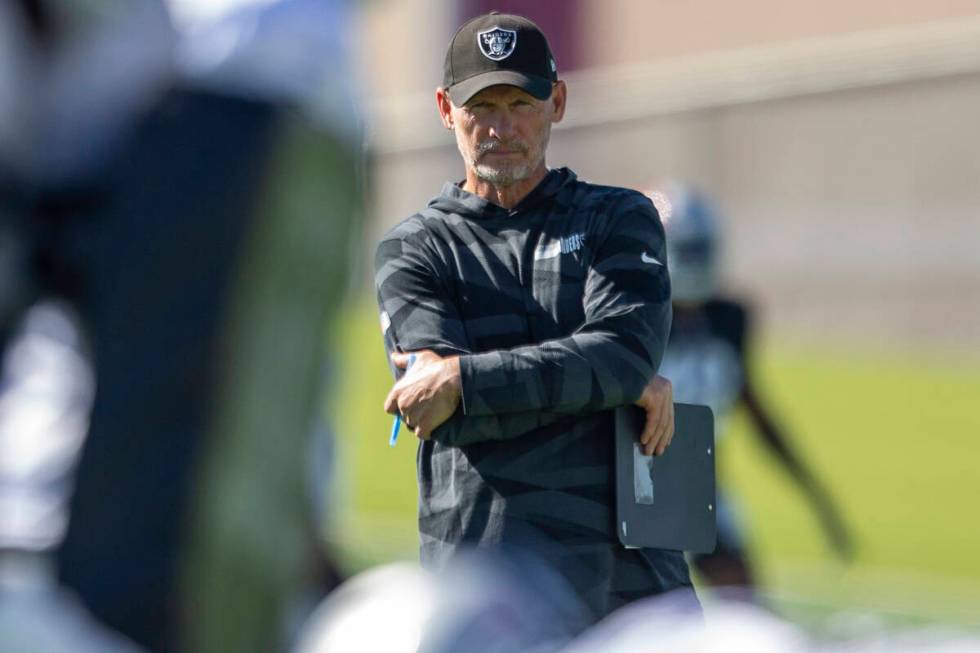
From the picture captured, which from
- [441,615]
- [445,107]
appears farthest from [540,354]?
[441,615]

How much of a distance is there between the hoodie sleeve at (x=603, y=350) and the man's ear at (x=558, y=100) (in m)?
0.26

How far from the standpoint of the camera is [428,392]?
324 centimetres

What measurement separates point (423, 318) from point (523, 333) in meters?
0.19

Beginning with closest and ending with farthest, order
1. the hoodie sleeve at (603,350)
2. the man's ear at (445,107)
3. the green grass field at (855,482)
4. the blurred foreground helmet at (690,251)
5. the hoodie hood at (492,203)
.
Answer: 1. the hoodie sleeve at (603,350)
2. the hoodie hood at (492,203)
3. the man's ear at (445,107)
4. the blurred foreground helmet at (690,251)
5. the green grass field at (855,482)

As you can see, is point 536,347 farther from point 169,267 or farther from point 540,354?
point 169,267

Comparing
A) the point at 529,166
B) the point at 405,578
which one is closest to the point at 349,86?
the point at 405,578

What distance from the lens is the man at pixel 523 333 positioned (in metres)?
3.26

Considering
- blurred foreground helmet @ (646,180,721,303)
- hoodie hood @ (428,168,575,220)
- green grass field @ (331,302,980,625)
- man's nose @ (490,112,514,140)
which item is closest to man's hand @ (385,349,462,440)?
hoodie hood @ (428,168,575,220)

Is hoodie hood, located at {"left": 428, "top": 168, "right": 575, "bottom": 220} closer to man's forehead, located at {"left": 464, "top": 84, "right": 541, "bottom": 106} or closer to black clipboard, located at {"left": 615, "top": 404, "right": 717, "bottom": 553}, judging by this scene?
man's forehead, located at {"left": 464, "top": 84, "right": 541, "bottom": 106}

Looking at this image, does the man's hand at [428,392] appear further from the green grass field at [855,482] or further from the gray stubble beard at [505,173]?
the green grass field at [855,482]

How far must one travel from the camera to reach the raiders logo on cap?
342cm

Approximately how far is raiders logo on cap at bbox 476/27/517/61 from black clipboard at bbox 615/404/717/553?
73cm

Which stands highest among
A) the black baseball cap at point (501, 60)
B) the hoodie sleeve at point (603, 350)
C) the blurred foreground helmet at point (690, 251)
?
the black baseball cap at point (501, 60)

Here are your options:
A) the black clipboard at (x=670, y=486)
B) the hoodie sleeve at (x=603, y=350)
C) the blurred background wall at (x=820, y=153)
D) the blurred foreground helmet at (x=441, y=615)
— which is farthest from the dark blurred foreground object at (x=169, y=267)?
the blurred background wall at (x=820, y=153)
